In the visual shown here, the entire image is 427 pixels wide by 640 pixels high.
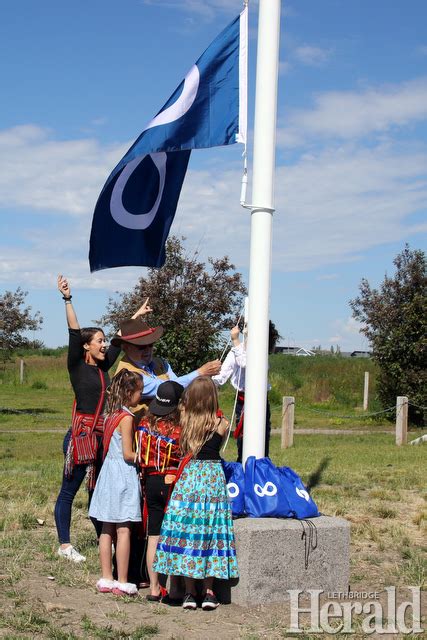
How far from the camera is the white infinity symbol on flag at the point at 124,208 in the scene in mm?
7285

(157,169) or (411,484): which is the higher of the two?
(157,169)

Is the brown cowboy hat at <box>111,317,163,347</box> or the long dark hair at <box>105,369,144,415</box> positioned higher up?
the brown cowboy hat at <box>111,317,163,347</box>

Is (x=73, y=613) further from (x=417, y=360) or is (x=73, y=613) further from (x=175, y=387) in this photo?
(x=417, y=360)

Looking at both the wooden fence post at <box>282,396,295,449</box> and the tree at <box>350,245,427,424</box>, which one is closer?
the wooden fence post at <box>282,396,295,449</box>

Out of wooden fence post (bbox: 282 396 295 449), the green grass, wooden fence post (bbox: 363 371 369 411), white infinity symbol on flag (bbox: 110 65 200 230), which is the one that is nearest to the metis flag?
white infinity symbol on flag (bbox: 110 65 200 230)

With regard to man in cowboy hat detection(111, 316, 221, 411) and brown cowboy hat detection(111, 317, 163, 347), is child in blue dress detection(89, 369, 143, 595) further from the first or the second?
brown cowboy hat detection(111, 317, 163, 347)

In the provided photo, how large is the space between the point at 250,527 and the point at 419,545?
8.21ft

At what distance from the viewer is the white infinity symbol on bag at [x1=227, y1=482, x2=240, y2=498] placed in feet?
18.8

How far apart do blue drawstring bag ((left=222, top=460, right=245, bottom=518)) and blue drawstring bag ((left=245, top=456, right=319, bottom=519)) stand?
3 centimetres

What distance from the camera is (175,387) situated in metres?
5.59

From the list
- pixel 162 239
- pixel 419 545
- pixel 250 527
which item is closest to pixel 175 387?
pixel 250 527

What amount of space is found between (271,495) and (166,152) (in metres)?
2.99

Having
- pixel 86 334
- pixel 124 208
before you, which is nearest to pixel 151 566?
pixel 86 334

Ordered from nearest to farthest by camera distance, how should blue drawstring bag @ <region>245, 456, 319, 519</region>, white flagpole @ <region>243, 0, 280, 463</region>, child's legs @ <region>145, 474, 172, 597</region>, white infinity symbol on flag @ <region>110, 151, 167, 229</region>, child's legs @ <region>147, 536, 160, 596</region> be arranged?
child's legs @ <region>147, 536, 160, 596</region>
child's legs @ <region>145, 474, 172, 597</region>
blue drawstring bag @ <region>245, 456, 319, 519</region>
white flagpole @ <region>243, 0, 280, 463</region>
white infinity symbol on flag @ <region>110, 151, 167, 229</region>
